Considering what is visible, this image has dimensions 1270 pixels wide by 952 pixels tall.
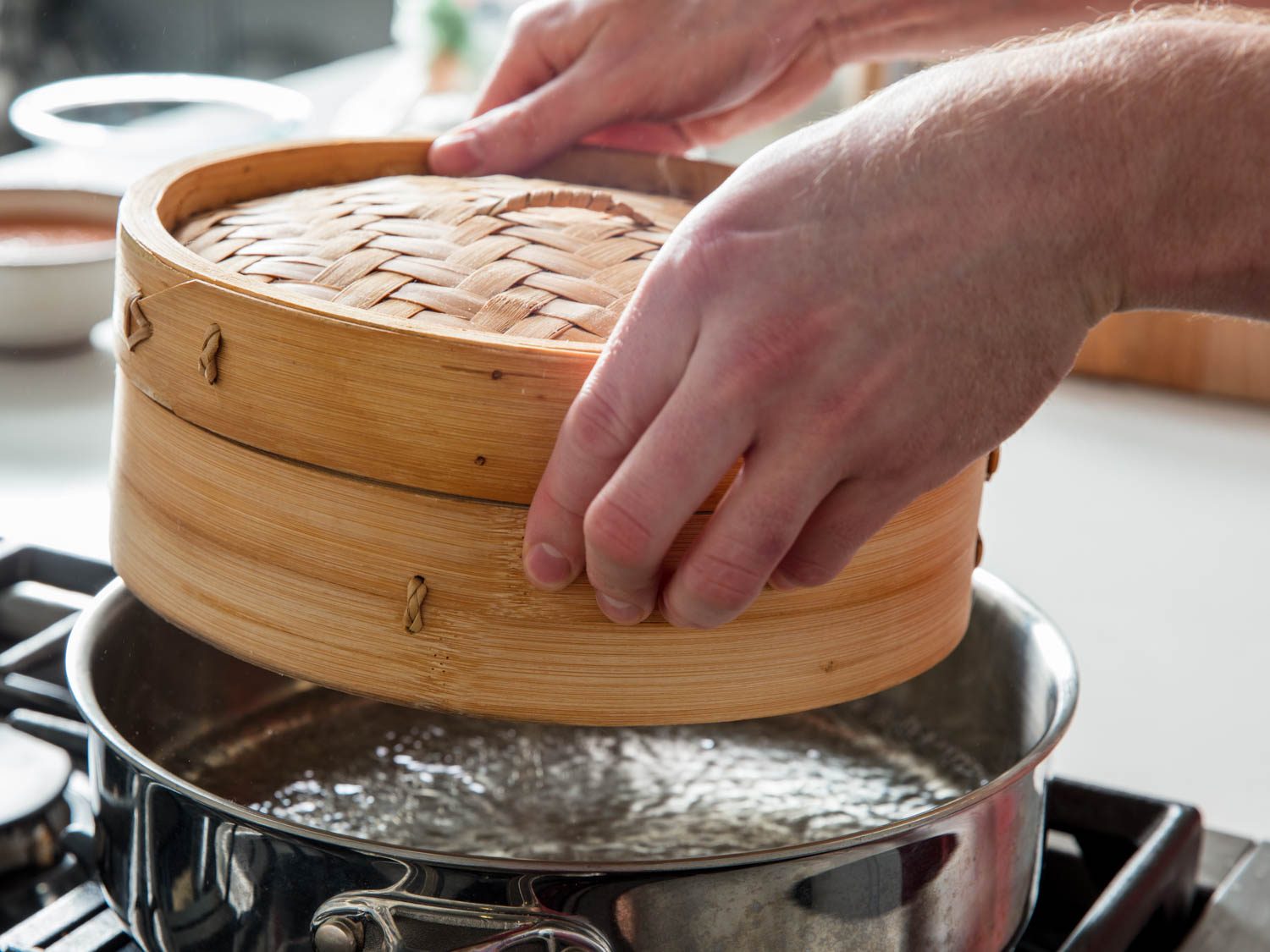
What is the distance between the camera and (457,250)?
23.0 inches


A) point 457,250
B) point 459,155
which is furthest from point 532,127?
point 457,250

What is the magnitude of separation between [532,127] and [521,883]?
441 millimetres

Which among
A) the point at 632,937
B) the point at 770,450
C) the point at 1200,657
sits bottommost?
the point at 1200,657

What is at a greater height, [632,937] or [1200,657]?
[632,937]

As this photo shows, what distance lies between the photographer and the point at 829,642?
551 mm

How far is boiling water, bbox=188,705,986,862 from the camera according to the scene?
0.75 metres

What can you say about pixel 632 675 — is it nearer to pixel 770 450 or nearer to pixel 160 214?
pixel 770 450

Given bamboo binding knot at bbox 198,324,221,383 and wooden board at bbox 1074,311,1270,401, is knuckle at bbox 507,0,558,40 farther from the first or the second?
wooden board at bbox 1074,311,1270,401

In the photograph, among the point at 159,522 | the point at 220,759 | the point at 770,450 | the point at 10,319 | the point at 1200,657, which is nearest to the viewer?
the point at 770,450

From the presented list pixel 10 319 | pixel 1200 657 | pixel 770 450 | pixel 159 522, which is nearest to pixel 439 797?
pixel 159 522

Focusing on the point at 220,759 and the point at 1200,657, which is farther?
the point at 1200,657

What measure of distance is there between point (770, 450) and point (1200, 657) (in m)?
0.71

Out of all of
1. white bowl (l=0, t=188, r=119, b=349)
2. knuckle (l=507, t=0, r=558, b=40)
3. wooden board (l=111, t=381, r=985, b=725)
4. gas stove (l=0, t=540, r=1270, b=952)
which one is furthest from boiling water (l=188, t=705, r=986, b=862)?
white bowl (l=0, t=188, r=119, b=349)

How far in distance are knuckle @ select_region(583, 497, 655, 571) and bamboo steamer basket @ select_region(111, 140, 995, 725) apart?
0.03 metres
